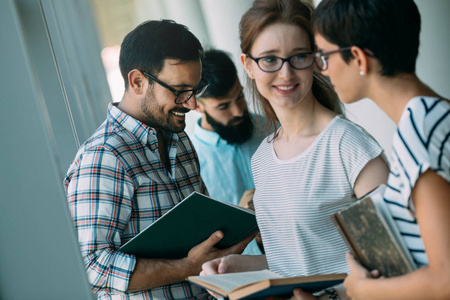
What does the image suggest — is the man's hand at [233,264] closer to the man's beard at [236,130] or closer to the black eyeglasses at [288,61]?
the black eyeglasses at [288,61]

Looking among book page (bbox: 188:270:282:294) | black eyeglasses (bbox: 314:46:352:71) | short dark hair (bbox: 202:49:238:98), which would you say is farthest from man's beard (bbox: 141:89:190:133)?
short dark hair (bbox: 202:49:238:98)

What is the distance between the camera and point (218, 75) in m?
3.43

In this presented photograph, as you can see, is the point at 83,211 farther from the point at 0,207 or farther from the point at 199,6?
the point at 199,6

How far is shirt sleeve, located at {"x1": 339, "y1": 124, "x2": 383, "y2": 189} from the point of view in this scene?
1.50 m

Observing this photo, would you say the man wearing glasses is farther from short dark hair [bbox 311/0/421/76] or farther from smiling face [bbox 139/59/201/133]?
short dark hair [bbox 311/0/421/76]

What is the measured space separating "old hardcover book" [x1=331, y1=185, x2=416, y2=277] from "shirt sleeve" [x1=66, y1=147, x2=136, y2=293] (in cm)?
93

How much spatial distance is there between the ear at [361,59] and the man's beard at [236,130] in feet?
7.21

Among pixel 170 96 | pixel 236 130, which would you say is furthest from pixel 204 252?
pixel 236 130

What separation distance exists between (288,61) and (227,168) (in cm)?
192

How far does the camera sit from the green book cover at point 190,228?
1795 mm

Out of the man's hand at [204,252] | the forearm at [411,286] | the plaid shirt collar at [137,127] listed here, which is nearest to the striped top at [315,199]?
the man's hand at [204,252]

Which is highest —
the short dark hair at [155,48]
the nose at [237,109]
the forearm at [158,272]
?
the short dark hair at [155,48]

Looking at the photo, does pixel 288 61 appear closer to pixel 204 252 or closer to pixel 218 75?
pixel 204 252

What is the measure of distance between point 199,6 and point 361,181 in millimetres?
6428
